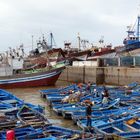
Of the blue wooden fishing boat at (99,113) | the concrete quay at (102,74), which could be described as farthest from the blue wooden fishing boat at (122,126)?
the concrete quay at (102,74)

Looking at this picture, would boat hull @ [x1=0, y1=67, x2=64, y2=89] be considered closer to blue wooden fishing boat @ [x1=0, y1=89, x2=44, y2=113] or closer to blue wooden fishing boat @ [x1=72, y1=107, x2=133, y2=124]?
blue wooden fishing boat @ [x1=0, y1=89, x2=44, y2=113]

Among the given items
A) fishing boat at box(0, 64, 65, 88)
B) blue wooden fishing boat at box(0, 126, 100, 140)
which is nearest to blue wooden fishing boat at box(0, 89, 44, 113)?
blue wooden fishing boat at box(0, 126, 100, 140)

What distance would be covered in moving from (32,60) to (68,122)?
3985 centimetres

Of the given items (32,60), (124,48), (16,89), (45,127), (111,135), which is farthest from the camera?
(32,60)

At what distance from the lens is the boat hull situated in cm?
4178

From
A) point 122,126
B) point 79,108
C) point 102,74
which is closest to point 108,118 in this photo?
point 122,126

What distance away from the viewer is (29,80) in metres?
42.1

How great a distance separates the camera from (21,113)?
18.9m

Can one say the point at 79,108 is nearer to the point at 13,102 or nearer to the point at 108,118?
the point at 108,118

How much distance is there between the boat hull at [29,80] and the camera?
4178 cm

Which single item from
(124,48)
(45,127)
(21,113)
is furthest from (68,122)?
(124,48)

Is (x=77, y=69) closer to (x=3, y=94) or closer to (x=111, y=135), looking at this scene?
(x=3, y=94)

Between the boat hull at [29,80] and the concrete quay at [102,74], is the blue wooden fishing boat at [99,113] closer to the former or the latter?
the concrete quay at [102,74]

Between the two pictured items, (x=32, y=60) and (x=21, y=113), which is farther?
(x=32, y=60)
